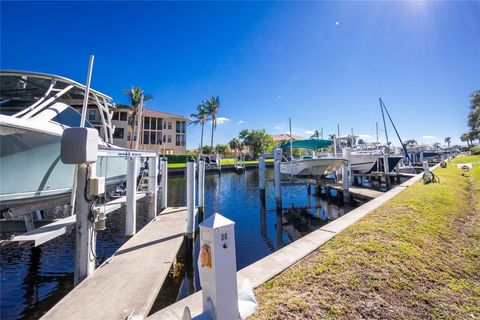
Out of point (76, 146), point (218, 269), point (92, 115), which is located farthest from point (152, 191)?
point (92, 115)

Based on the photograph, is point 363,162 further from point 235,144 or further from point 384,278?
point 235,144

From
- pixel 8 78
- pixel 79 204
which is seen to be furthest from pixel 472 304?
pixel 8 78

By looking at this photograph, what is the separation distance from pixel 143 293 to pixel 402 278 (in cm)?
412

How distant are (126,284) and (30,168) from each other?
342 centimetres

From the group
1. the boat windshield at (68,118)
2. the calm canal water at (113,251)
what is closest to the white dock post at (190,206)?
the calm canal water at (113,251)

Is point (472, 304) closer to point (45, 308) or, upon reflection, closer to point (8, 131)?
point (45, 308)

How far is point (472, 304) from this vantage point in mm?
3125

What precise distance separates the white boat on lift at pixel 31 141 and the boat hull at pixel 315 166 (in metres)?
12.4

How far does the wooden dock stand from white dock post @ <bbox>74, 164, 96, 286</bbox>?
24 cm

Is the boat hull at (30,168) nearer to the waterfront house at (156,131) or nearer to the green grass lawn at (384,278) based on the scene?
the green grass lawn at (384,278)

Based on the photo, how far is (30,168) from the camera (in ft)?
17.4

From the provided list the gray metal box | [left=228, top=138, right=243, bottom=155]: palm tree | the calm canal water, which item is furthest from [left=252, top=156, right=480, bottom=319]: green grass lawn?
[left=228, top=138, right=243, bottom=155]: palm tree

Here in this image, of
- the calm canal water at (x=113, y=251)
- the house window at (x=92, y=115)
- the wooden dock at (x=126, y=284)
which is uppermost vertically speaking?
the house window at (x=92, y=115)

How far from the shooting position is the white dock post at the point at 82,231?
4.28 metres
